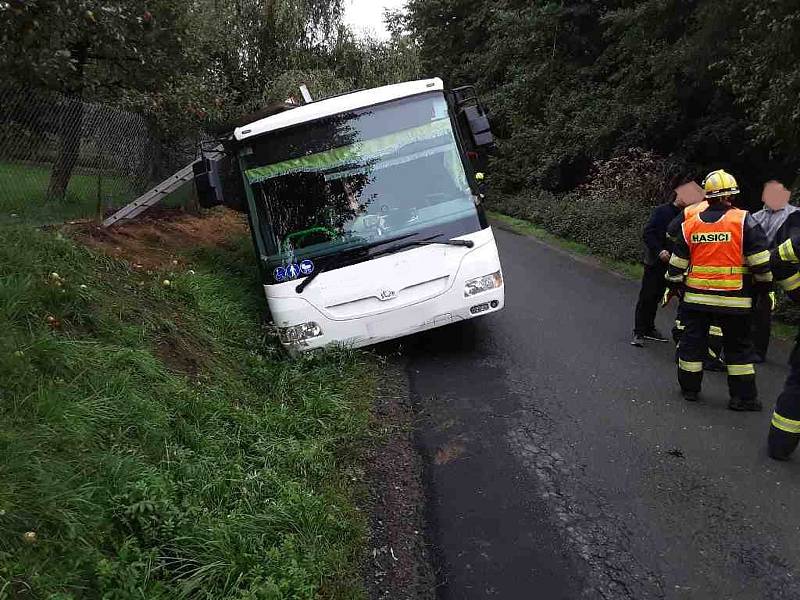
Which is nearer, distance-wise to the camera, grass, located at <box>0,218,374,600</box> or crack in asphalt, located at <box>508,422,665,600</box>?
grass, located at <box>0,218,374,600</box>

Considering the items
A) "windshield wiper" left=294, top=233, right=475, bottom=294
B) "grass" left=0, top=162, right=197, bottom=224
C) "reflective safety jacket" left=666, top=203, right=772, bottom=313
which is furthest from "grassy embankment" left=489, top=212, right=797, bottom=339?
"grass" left=0, top=162, right=197, bottom=224

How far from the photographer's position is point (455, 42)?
108 ft

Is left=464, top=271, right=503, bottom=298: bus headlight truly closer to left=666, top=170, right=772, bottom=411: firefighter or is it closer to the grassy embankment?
left=666, top=170, right=772, bottom=411: firefighter

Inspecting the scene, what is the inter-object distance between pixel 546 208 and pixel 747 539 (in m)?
16.7

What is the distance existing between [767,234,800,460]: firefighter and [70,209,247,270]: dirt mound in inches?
226

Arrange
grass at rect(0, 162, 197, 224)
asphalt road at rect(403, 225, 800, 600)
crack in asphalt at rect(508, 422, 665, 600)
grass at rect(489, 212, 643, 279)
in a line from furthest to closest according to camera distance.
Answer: grass at rect(489, 212, 643, 279) < grass at rect(0, 162, 197, 224) < asphalt road at rect(403, 225, 800, 600) < crack in asphalt at rect(508, 422, 665, 600)

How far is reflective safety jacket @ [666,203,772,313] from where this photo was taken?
4789mm

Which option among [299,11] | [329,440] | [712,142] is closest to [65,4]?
[329,440]

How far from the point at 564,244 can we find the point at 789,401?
36.8 feet

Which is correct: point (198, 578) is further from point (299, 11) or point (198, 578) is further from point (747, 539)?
point (299, 11)

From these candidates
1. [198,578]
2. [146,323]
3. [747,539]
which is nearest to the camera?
[198,578]

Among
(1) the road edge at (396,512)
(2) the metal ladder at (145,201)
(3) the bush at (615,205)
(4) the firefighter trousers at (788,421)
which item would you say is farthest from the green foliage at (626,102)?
(2) the metal ladder at (145,201)

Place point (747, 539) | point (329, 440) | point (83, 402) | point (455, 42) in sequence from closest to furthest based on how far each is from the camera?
1. point (747, 539)
2. point (83, 402)
3. point (329, 440)
4. point (455, 42)

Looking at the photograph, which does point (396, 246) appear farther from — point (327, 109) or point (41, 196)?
Result: point (41, 196)
